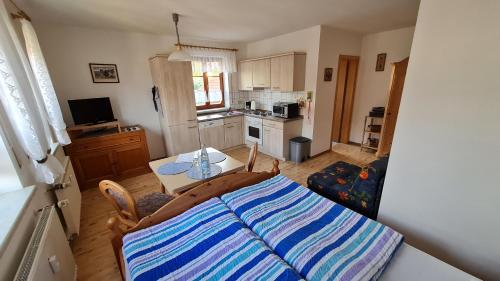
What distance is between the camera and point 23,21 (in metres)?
1.92

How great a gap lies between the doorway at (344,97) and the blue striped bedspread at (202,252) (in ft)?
12.0

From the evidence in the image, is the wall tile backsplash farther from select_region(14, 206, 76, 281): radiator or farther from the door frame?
select_region(14, 206, 76, 281): radiator

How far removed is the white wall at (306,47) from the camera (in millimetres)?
3424

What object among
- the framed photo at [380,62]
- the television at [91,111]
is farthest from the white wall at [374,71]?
the television at [91,111]

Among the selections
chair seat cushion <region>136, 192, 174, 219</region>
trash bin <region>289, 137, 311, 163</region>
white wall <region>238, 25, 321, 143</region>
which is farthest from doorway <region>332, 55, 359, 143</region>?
chair seat cushion <region>136, 192, 174, 219</region>

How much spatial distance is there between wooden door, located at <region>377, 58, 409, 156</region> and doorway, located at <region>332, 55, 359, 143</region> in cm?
92

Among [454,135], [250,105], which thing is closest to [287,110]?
[250,105]

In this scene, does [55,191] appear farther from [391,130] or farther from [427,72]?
[391,130]

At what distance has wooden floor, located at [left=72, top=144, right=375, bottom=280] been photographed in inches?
69.0

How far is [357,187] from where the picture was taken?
197 centimetres

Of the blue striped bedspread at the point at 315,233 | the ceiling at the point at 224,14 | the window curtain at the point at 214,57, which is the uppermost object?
the ceiling at the point at 224,14

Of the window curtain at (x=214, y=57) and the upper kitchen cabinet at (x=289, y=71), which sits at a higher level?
the window curtain at (x=214, y=57)

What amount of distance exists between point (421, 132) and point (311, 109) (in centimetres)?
248

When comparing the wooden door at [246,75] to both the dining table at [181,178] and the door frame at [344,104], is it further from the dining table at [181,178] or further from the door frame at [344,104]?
the dining table at [181,178]
